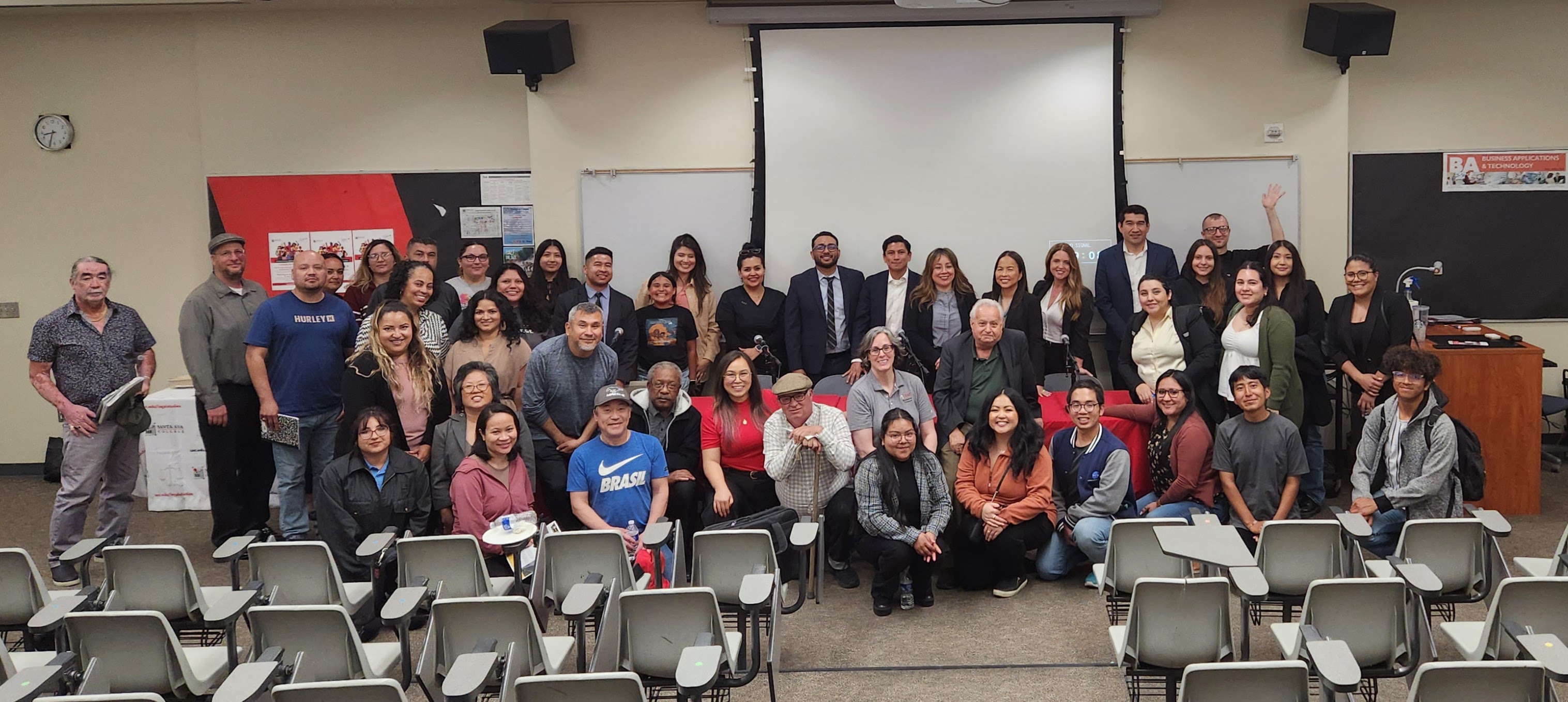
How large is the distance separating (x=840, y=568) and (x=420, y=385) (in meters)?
2.06

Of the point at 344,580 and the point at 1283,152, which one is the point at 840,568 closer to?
the point at 344,580

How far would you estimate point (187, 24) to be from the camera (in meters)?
7.70

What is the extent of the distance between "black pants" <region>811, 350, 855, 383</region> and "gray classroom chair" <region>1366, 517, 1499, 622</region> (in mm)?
3494

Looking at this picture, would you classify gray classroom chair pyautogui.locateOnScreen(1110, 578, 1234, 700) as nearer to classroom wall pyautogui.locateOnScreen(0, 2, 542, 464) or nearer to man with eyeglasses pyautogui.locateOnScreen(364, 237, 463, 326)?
man with eyeglasses pyautogui.locateOnScreen(364, 237, 463, 326)

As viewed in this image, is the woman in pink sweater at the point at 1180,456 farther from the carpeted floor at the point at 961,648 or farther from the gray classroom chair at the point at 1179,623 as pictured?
the gray classroom chair at the point at 1179,623

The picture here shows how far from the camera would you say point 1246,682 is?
282 centimetres

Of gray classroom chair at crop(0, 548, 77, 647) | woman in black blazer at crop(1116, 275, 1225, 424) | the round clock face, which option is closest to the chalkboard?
woman in black blazer at crop(1116, 275, 1225, 424)

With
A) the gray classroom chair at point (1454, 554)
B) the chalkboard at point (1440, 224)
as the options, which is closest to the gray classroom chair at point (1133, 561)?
the gray classroom chair at point (1454, 554)

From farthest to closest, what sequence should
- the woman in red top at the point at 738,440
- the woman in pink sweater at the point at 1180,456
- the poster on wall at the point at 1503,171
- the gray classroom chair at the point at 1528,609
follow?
1. the poster on wall at the point at 1503,171
2. the woman in red top at the point at 738,440
3. the woman in pink sweater at the point at 1180,456
4. the gray classroom chair at the point at 1528,609

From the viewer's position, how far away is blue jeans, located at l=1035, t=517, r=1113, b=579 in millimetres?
5047

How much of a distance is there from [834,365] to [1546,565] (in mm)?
3859

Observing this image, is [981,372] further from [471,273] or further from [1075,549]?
[471,273]

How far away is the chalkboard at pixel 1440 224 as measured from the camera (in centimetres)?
736

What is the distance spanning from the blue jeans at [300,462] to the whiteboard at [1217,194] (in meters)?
4.79
